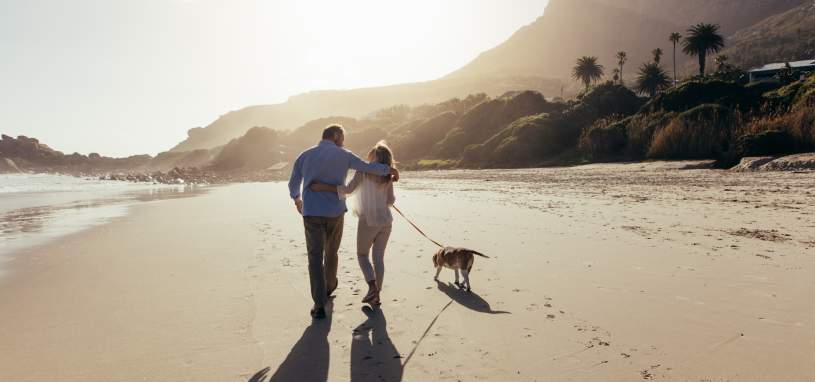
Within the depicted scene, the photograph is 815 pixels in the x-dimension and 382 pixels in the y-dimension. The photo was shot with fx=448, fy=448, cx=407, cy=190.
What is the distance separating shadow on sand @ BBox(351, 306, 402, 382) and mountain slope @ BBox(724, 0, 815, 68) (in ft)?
455

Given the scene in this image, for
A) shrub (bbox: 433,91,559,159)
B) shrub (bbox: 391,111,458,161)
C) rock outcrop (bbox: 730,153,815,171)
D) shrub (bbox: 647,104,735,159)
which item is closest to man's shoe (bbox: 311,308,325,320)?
rock outcrop (bbox: 730,153,815,171)

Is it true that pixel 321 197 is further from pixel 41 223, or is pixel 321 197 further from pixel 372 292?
pixel 41 223

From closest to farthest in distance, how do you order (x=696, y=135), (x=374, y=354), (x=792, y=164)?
(x=374, y=354) < (x=792, y=164) < (x=696, y=135)

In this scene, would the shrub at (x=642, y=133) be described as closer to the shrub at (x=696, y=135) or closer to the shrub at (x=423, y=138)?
the shrub at (x=696, y=135)

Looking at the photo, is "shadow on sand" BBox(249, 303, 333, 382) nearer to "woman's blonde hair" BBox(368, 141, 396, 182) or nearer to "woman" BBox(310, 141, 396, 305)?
"woman" BBox(310, 141, 396, 305)

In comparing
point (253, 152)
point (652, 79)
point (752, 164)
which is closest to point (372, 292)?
point (752, 164)

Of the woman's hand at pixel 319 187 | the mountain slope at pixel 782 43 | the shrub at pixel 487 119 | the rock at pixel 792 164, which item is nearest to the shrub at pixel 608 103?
the shrub at pixel 487 119

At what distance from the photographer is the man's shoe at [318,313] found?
16.6ft

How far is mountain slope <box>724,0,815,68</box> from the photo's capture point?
115 metres

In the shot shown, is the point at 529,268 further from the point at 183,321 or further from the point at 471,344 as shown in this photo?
the point at 183,321

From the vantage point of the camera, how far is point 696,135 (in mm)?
28312

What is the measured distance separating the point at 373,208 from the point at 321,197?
26.1 inches

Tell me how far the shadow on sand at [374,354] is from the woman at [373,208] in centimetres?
64

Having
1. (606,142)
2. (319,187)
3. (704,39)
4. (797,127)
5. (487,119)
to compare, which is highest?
(704,39)
